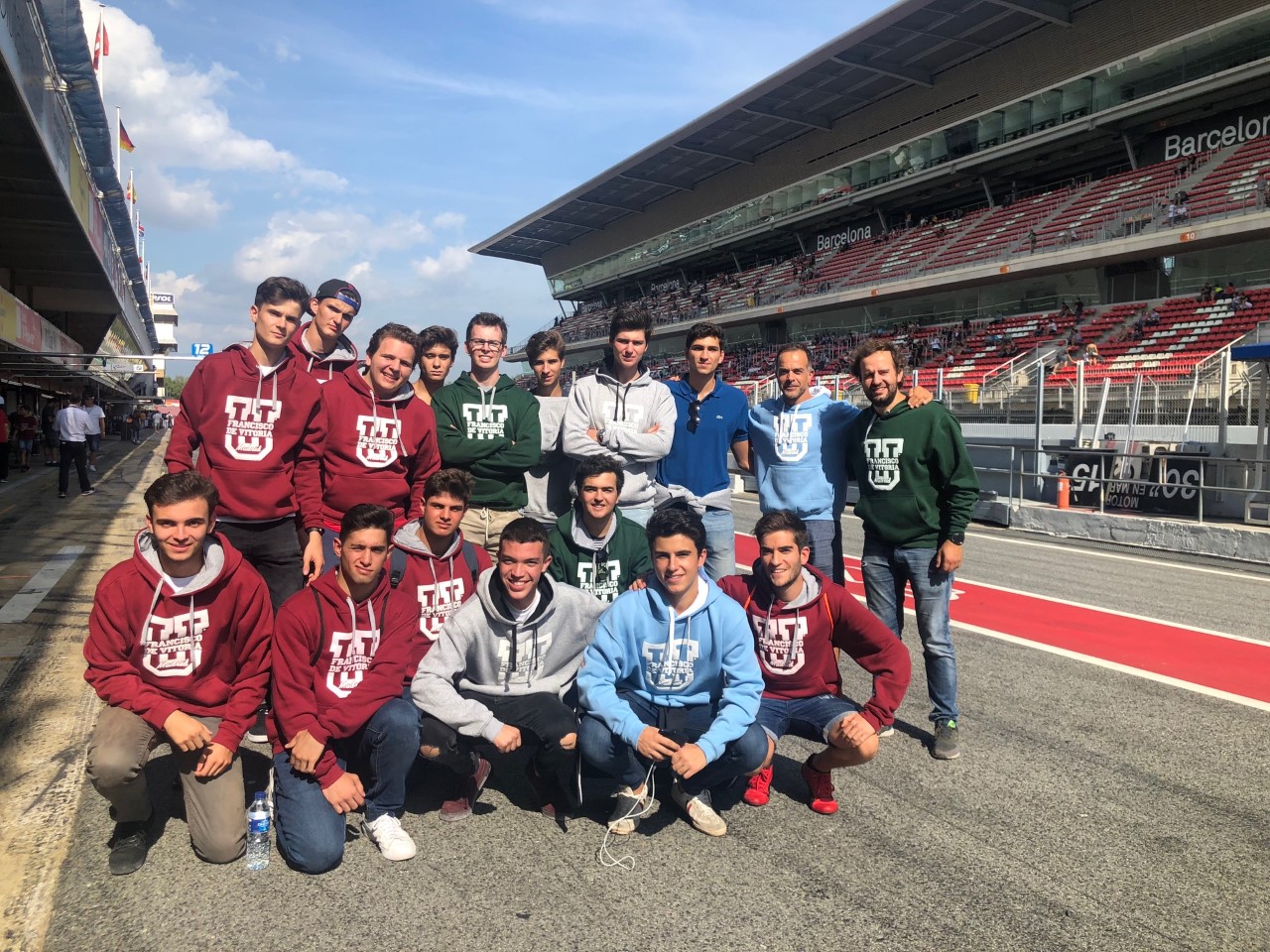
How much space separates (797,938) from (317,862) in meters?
1.68

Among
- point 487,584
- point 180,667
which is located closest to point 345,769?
point 180,667

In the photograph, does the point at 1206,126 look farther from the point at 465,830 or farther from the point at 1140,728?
the point at 465,830

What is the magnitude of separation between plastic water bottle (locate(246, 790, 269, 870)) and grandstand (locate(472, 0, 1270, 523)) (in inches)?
622

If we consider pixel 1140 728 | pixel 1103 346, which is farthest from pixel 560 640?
pixel 1103 346

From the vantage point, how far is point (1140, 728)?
15.3 feet

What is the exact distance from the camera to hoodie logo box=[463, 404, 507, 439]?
4668 mm

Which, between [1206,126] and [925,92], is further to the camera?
[925,92]

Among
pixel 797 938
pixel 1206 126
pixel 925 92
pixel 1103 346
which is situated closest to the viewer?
pixel 797 938

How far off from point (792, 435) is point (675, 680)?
183cm

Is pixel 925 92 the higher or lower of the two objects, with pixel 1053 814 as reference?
higher

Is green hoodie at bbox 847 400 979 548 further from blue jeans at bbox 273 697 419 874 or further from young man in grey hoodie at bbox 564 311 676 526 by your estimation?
blue jeans at bbox 273 697 419 874

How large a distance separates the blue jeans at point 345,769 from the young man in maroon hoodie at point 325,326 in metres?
2.02

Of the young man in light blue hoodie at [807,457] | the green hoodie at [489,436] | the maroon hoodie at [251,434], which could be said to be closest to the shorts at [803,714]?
the young man in light blue hoodie at [807,457]

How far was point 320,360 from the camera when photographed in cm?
465
